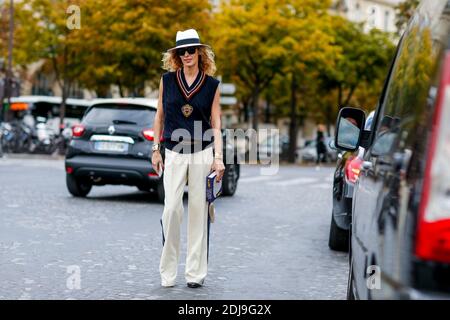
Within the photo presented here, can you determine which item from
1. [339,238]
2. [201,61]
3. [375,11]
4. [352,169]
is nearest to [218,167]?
[201,61]

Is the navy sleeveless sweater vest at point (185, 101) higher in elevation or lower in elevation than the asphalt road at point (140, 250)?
higher

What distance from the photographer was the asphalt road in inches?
273

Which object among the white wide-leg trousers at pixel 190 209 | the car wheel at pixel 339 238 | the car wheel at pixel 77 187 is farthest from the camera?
the car wheel at pixel 77 187

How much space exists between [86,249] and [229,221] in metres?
3.80

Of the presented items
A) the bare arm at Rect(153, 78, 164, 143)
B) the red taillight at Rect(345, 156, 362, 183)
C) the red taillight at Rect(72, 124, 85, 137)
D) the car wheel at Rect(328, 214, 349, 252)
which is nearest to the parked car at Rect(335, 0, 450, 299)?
the bare arm at Rect(153, 78, 164, 143)

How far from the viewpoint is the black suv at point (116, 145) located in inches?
575

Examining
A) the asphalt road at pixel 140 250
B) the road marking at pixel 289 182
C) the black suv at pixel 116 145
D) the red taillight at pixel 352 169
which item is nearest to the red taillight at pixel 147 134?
the black suv at pixel 116 145

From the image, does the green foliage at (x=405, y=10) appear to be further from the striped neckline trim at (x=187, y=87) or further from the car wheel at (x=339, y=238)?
the striped neckline trim at (x=187, y=87)

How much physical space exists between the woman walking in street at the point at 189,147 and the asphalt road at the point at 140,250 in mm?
262

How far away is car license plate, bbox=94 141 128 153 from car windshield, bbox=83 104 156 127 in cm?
30

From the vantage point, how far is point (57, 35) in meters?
45.7

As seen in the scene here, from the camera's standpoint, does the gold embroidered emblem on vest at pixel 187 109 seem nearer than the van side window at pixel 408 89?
No
